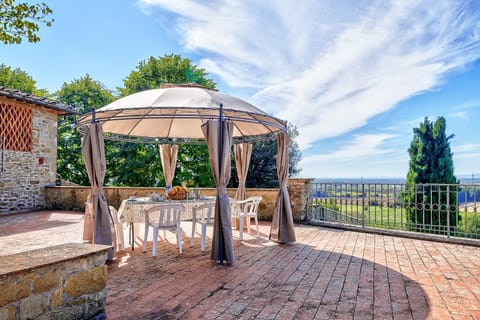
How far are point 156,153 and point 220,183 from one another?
1157cm

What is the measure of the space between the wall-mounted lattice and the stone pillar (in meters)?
8.51

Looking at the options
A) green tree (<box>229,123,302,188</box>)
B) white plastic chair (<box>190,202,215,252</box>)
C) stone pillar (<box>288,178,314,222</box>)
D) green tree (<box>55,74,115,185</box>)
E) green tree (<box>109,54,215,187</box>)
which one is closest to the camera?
white plastic chair (<box>190,202,215,252</box>)

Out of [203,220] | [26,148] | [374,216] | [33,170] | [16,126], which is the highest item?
[16,126]

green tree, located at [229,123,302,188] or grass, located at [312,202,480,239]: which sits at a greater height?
green tree, located at [229,123,302,188]

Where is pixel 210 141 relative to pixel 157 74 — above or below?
below

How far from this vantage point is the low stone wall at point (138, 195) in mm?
7819

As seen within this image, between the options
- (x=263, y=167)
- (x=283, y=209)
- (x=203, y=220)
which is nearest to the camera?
(x=203, y=220)

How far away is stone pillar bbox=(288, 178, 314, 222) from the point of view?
25.5 feet

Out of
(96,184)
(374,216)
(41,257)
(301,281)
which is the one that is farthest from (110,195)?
(41,257)

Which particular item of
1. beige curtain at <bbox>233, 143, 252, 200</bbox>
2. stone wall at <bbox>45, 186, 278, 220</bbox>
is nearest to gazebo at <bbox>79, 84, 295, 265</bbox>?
beige curtain at <bbox>233, 143, 252, 200</bbox>

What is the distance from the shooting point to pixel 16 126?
1005 centimetres

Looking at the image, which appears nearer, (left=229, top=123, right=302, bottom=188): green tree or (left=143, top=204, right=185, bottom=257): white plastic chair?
(left=143, top=204, right=185, bottom=257): white plastic chair

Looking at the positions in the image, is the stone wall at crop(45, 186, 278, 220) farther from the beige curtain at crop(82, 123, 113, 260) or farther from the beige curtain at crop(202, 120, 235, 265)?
the beige curtain at crop(82, 123, 113, 260)

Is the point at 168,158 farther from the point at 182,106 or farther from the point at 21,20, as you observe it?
the point at 21,20
